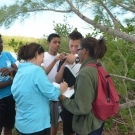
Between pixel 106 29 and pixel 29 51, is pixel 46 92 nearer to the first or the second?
pixel 29 51

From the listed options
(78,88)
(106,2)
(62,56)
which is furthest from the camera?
(106,2)

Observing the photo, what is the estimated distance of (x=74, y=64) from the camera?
1915 mm

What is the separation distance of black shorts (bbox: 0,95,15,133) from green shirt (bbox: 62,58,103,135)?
842 millimetres

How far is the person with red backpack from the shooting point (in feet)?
5.01

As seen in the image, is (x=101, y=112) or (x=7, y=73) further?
(x=7, y=73)

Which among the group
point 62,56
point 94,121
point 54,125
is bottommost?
point 54,125

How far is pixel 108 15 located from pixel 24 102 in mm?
1658

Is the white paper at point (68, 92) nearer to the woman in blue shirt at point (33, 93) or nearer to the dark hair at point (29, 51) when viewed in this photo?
the woman in blue shirt at point (33, 93)

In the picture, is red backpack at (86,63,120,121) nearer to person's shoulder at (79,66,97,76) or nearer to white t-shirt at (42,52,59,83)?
person's shoulder at (79,66,97,76)

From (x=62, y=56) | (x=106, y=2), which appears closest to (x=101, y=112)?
(x=62, y=56)

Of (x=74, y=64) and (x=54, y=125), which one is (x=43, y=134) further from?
(x=54, y=125)

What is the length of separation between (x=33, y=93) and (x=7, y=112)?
0.84 metres

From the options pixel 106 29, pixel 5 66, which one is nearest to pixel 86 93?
pixel 106 29

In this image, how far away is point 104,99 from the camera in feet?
5.19
